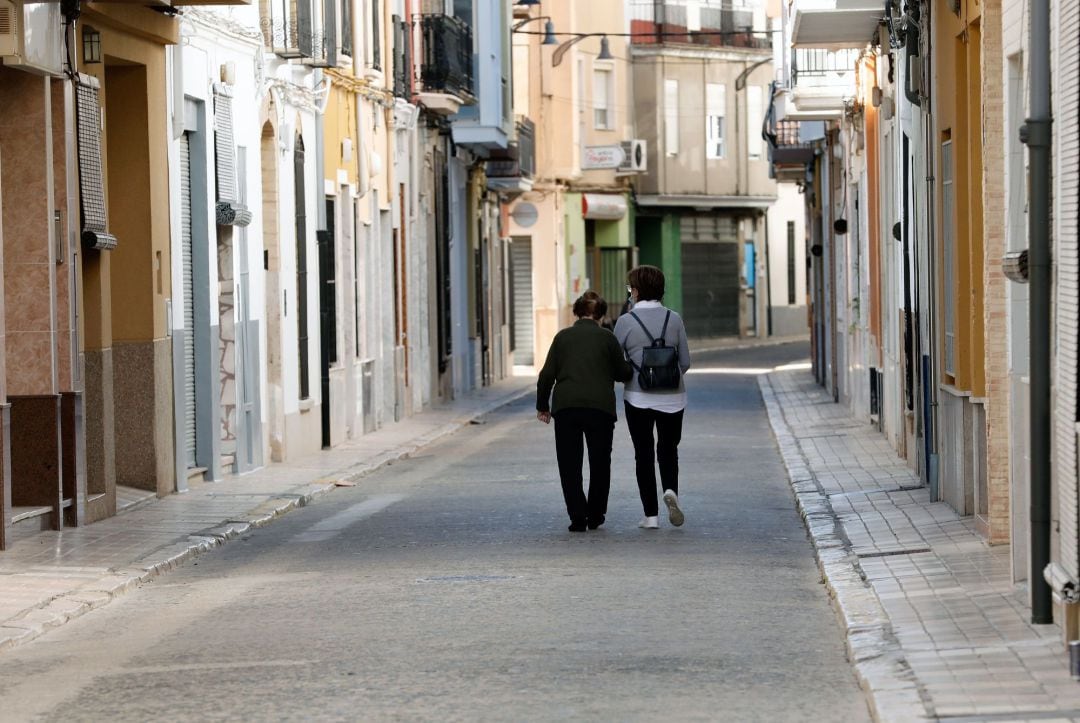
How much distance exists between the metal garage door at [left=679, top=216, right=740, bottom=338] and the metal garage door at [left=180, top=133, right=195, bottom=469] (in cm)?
4487

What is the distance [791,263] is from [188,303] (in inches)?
1994

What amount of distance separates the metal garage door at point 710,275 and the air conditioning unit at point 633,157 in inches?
271

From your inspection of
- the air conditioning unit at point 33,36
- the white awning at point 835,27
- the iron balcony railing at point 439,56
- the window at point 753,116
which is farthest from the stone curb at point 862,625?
the window at point 753,116

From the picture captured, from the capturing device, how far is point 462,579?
40.5 feet

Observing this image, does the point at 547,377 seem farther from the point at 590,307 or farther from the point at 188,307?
the point at 188,307

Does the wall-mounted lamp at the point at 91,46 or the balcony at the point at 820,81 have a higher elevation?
the balcony at the point at 820,81

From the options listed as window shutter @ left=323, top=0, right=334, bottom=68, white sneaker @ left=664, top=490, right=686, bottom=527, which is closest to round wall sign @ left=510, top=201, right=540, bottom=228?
window shutter @ left=323, top=0, right=334, bottom=68

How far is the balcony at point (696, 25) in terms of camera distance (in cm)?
6238

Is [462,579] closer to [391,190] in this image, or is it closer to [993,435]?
[993,435]

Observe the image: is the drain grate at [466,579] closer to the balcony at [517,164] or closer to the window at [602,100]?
the balcony at [517,164]

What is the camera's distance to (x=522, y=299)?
170 ft

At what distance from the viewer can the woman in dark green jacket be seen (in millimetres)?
15117

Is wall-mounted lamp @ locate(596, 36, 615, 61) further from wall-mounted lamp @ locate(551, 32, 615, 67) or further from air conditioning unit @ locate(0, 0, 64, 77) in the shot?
air conditioning unit @ locate(0, 0, 64, 77)

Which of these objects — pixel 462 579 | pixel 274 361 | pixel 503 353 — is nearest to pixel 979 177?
pixel 462 579
